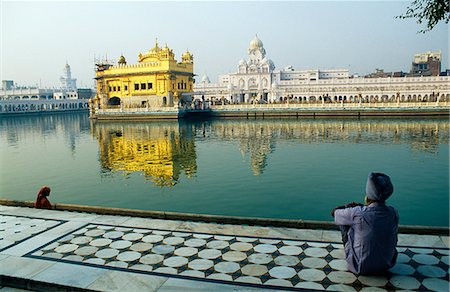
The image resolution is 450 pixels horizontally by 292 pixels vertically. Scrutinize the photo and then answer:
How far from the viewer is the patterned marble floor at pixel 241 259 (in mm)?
4617

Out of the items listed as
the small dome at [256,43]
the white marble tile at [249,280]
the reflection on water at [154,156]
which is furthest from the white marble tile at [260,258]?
the small dome at [256,43]

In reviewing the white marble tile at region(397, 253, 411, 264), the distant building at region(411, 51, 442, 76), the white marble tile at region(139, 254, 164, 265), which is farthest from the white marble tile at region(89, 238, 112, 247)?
the distant building at region(411, 51, 442, 76)

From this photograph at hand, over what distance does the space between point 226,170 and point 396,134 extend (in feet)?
51.3

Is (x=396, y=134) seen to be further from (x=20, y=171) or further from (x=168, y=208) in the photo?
(x=20, y=171)

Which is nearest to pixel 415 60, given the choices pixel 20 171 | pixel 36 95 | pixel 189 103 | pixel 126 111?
pixel 189 103

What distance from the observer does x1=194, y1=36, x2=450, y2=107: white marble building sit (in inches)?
2413

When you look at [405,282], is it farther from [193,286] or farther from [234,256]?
[193,286]

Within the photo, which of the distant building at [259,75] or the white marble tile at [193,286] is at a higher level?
the distant building at [259,75]

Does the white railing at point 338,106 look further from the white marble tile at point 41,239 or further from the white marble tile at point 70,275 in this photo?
the white marble tile at point 70,275

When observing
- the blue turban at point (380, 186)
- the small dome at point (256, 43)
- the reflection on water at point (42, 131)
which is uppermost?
the small dome at point (256, 43)

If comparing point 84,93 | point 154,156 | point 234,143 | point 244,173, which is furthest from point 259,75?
point 244,173

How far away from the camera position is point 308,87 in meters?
71.3

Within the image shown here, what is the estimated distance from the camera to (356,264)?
4.74 m

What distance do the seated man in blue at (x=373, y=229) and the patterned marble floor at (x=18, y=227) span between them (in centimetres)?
518
